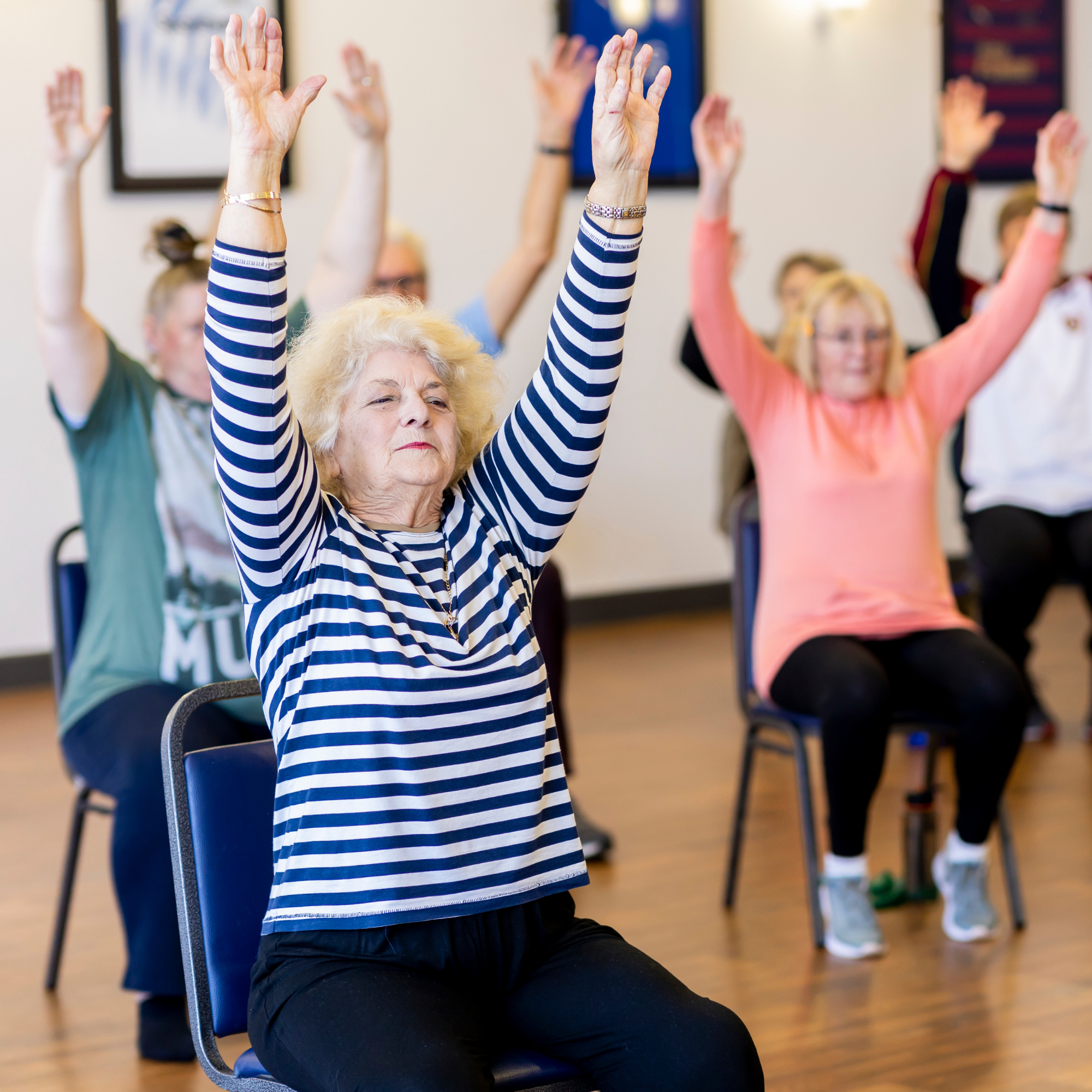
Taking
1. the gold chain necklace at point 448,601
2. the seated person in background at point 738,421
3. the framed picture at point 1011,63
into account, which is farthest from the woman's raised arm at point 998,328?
the framed picture at point 1011,63

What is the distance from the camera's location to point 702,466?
19.9ft

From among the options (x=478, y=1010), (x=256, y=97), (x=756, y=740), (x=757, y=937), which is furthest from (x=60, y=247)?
(x=757, y=937)

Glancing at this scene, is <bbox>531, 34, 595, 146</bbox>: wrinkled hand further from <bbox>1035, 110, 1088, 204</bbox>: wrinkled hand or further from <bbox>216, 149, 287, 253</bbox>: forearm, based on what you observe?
<bbox>216, 149, 287, 253</bbox>: forearm

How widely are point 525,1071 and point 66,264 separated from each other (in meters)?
1.43

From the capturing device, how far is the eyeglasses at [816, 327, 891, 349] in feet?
9.25

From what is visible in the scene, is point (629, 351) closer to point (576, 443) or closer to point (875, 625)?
point (875, 625)

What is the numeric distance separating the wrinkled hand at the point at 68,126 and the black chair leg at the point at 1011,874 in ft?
6.18

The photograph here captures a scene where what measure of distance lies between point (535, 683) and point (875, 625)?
1386 millimetres

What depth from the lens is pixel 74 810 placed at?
2.56 meters

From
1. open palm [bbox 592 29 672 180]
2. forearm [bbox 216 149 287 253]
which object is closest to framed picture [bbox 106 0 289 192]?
open palm [bbox 592 29 672 180]

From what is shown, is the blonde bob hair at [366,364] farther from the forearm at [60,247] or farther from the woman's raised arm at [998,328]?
the woman's raised arm at [998,328]

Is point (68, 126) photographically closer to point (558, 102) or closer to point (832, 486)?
point (558, 102)

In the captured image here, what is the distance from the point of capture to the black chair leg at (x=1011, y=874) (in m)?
2.72

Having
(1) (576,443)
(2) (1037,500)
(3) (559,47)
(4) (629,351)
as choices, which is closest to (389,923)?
(1) (576,443)
